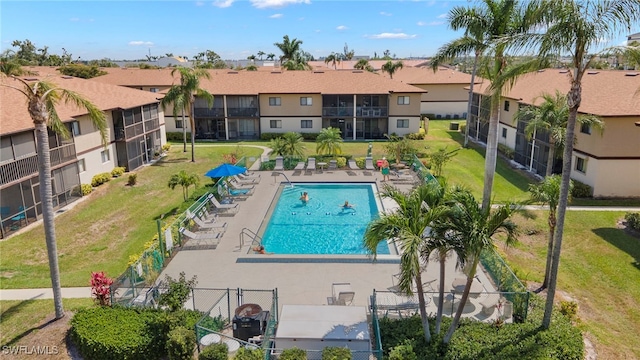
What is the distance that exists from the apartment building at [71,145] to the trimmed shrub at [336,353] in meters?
13.1

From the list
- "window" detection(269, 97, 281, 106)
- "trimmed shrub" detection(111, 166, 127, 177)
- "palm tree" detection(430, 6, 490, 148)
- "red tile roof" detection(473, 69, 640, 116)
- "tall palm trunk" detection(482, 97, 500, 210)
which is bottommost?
"trimmed shrub" detection(111, 166, 127, 177)

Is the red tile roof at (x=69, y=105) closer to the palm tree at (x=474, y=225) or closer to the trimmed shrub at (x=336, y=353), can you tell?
the trimmed shrub at (x=336, y=353)

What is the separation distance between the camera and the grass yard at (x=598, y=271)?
48.7 feet

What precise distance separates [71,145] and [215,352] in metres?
23.2

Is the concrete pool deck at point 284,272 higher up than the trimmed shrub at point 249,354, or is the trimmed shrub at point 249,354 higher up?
the trimmed shrub at point 249,354

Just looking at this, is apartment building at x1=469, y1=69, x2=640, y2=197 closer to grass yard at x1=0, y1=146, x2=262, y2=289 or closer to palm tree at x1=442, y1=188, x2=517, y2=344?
palm tree at x1=442, y1=188, x2=517, y2=344

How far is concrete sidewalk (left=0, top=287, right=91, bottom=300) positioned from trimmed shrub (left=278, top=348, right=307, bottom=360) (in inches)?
372

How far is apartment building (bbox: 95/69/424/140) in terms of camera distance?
48156 mm

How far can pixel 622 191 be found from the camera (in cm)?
2786

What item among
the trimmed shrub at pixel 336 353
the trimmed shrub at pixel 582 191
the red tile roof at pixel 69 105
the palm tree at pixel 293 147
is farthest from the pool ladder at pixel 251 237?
the trimmed shrub at pixel 582 191

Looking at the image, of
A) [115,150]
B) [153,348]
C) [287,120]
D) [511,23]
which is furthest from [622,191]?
[115,150]

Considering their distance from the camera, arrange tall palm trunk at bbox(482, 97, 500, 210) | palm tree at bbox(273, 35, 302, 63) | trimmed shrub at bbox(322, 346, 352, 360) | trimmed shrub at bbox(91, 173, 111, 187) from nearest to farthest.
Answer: trimmed shrub at bbox(322, 346, 352, 360) < tall palm trunk at bbox(482, 97, 500, 210) < trimmed shrub at bbox(91, 173, 111, 187) < palm tree at bbox(273, 35, 302, 63)

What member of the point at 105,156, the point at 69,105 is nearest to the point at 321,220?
the point at 105,156

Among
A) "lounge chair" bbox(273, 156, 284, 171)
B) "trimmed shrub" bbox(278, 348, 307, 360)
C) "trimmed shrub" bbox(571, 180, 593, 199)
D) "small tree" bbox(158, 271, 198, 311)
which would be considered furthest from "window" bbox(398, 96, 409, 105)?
"trimmed shrub" bbox(278, 348, 307, 360)
